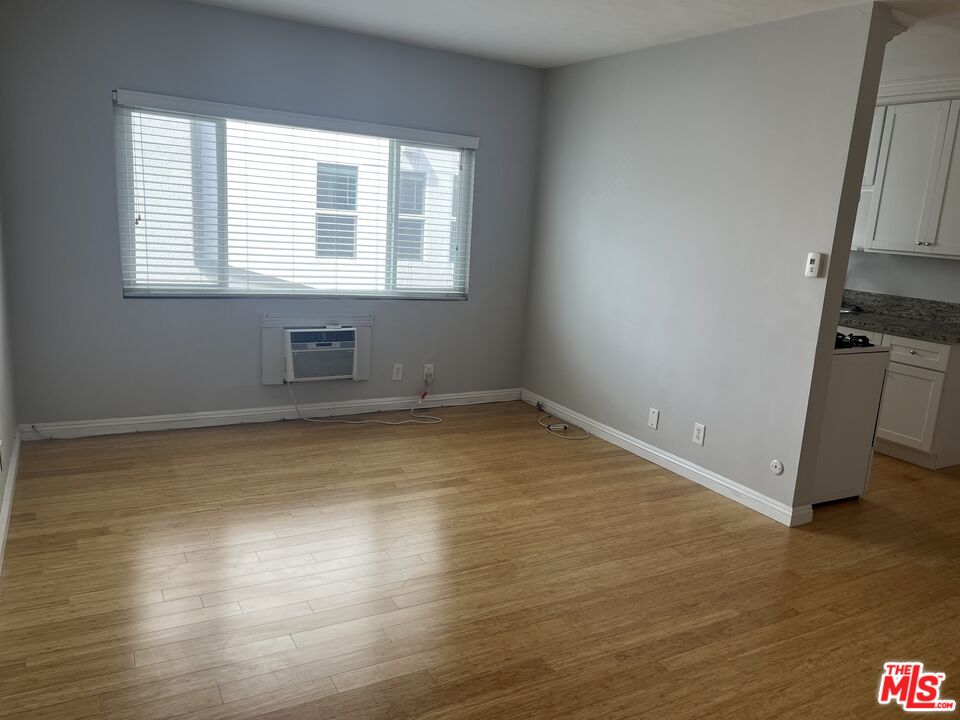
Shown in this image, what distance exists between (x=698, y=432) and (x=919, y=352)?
1.63 metres

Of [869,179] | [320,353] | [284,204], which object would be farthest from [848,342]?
[284,204]

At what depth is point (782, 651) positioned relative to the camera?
2.41 meters

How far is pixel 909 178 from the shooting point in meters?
4.70

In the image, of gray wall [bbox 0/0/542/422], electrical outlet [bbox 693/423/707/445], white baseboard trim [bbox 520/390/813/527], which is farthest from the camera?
electrical outlet [bbox 693/423/707/445]

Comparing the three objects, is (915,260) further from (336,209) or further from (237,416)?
(237,416)

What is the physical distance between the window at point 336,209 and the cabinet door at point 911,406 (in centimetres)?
352

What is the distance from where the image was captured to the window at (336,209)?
4.48 m

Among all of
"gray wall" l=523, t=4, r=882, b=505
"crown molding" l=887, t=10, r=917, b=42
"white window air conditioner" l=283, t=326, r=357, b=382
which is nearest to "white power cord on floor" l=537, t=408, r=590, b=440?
"gray wall" l=523, t=4, r=882, b=505

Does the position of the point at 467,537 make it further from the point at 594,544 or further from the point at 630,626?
the point at 630,626

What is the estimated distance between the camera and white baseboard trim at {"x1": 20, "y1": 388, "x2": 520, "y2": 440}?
4008mm

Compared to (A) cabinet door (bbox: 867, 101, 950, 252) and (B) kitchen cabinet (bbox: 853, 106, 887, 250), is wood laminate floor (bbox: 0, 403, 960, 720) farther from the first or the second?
(B) kitchen cabinet (bbox: 853, 106, 887, 250)

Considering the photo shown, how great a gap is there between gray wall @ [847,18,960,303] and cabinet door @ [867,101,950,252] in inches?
9.7

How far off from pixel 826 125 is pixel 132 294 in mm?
3758

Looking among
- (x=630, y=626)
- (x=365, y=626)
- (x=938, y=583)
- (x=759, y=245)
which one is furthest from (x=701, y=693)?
(x=759, y=245)
